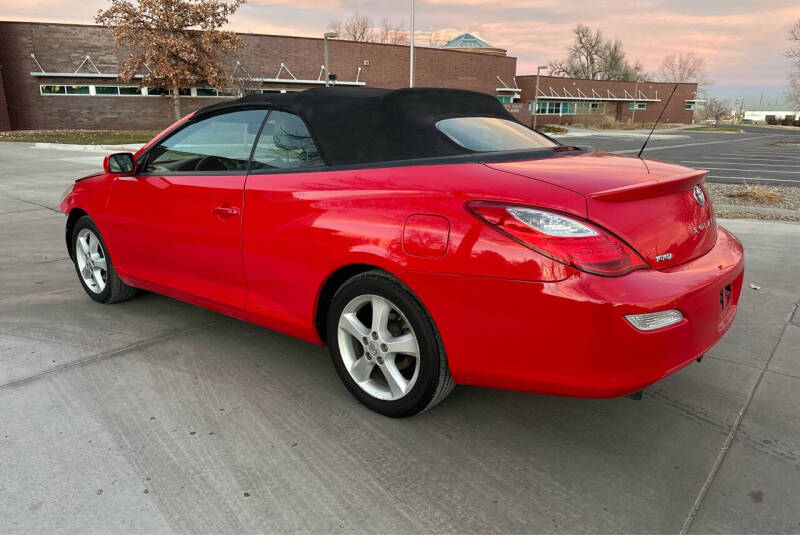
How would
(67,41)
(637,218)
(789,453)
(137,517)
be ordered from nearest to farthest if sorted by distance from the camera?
(137,517) → (637,218) → (789,453) → (67,41)

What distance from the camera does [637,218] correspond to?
231cm

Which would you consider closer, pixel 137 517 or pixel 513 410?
pixel 137 517

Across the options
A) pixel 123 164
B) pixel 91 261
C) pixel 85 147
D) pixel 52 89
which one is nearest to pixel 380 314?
pixel 123 164

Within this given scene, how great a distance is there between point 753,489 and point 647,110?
252 feet

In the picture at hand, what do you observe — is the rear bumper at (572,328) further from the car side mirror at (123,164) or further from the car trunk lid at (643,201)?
the car side mirror at (123,164)

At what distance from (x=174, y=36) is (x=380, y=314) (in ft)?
97.2

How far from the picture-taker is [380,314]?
2.70m

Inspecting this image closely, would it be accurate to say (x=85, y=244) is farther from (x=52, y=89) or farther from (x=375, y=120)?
(x=52, y=89)

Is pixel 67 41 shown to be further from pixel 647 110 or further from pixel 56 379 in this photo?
pixel 647 110

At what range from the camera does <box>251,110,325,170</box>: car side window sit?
3002 mm

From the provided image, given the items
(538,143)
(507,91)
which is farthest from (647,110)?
(538,143)

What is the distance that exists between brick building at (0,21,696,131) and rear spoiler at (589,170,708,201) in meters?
32.6

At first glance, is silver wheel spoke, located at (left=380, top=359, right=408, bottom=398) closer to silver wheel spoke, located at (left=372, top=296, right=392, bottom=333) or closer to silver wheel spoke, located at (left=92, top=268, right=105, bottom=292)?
silver wheel spoke, located at (left=372, top=296, right=392, bottom=333)

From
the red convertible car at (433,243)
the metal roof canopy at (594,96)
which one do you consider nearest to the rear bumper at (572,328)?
the red convertible car at (433,243)
